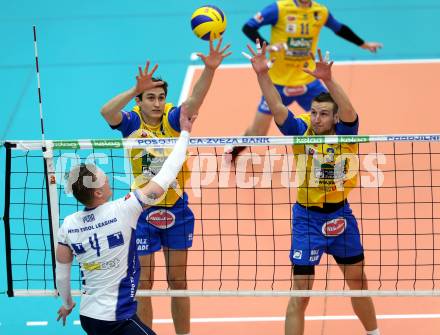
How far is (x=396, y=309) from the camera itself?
8773mm

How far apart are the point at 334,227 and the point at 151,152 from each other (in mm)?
1758

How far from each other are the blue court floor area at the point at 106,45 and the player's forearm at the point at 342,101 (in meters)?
6.41

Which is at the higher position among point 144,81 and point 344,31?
point 344,31

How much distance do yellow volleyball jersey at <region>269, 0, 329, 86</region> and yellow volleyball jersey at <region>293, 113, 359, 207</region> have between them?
482 cm

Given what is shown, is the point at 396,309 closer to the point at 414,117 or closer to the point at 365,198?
the point at 365,198

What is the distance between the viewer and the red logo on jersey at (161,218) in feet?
24.2

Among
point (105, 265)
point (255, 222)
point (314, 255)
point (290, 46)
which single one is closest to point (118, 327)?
point (105, 265)

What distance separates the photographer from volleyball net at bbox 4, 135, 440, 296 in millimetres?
7156

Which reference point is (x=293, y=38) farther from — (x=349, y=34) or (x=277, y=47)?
(x=349, y=34)

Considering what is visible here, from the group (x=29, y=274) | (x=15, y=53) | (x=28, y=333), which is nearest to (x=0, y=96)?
(x=15, y=53)

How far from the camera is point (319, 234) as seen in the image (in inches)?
285

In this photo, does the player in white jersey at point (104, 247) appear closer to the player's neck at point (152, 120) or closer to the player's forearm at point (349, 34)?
the player's neck at point (152, 120)

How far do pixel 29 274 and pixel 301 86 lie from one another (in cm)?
471

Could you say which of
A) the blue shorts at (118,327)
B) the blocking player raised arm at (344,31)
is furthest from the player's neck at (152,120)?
the blocking player raised arm at (344,31)
